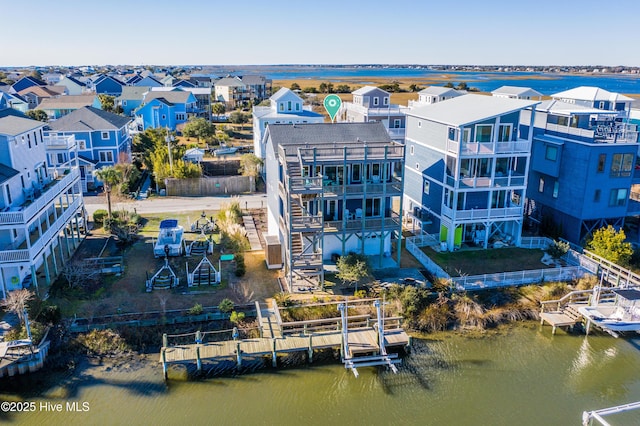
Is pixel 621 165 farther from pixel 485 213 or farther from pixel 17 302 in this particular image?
pixel 17 302

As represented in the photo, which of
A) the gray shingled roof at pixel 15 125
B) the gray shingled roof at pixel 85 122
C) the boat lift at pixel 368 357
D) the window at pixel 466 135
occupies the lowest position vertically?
the boat lift at pixel 368 357

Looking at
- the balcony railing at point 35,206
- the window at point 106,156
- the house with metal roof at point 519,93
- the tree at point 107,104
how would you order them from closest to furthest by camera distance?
1. the balcony railing at point 35,206
2. the window at point 106,156
3. the house with metal roof at point 519,93
4. the tree at point 107,104

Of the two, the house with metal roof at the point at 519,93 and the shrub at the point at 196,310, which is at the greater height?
the house with metal roof at the point at 519,93

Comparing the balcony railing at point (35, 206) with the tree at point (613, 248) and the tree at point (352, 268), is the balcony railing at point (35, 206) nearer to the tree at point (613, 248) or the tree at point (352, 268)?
the tree at point (352, 268)

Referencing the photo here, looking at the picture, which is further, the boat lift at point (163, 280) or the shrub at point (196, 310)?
the boat lift at point (163, 280)

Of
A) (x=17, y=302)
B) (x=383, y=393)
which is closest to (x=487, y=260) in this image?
(x=383, y=393)

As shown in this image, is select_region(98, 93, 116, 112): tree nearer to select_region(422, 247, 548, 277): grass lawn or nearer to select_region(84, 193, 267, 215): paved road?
select_region(84, 193, 267, 215): paved road

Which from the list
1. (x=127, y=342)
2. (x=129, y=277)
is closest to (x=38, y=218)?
(x=129, y=277)

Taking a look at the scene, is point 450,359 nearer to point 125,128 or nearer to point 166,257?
point 166,257

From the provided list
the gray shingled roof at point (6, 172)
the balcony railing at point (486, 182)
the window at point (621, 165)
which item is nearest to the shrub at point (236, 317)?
the gray shingled roof at point (6, 172)
